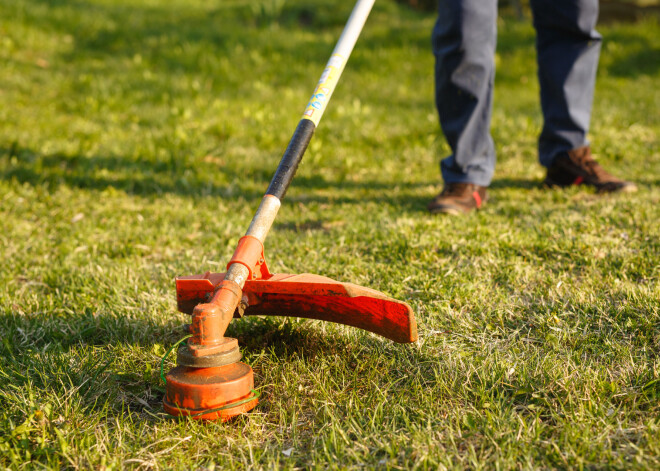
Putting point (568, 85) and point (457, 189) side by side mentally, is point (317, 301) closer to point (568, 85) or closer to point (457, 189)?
point (457, 189)

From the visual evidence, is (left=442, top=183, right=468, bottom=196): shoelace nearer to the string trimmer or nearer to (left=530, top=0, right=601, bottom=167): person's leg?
(left=530, top=0, right=601, bottom=167): person's leg

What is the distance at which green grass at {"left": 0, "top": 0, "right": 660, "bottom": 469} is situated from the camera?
5.10 feet

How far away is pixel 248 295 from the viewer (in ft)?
5.95

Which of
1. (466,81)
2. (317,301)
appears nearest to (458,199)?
(466,81)

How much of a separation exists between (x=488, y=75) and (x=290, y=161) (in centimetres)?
173

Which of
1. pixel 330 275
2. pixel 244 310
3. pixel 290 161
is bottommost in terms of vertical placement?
pixel 330 275

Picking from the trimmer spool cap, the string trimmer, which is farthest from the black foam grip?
the trimmer spool cap

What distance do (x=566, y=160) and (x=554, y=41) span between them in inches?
29.0

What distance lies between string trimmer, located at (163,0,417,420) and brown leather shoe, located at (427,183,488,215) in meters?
1.44

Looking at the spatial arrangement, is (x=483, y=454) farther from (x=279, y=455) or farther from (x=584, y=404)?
(x=279, y=455)

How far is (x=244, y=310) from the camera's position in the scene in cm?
185

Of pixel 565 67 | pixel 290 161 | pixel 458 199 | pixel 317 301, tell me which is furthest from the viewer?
pixel 565 67

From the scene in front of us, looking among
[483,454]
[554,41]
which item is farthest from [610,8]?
[483,454]

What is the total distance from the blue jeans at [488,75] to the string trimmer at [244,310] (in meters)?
1.52
